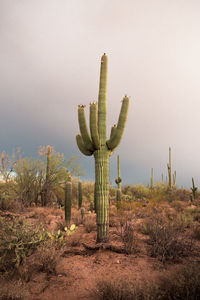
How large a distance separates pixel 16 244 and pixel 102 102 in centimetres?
458

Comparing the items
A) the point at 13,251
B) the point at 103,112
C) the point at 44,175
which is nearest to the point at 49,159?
the point at 44,175

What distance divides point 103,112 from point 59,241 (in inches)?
154

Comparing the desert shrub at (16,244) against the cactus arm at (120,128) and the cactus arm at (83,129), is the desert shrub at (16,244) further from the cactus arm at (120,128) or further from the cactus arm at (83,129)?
the cactus arm at (120,128)

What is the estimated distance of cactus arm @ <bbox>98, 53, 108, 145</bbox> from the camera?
687 centimetres

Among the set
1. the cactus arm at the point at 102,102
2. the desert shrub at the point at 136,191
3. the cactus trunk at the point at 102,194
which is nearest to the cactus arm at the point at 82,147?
the cactus trunk at the point at 102,194

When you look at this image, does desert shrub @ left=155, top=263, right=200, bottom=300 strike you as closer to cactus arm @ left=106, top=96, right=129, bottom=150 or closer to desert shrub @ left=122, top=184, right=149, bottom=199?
cactus arm @ left=106, top=96, right=129, bottom=150

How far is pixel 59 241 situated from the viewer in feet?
18.6

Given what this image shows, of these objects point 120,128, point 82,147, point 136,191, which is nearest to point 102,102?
point 120,128

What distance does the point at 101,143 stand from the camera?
678cm

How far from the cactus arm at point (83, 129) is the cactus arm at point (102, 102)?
0.37 meters

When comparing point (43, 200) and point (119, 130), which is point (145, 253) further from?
point (43, 200)

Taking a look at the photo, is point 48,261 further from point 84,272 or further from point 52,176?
point 52,176

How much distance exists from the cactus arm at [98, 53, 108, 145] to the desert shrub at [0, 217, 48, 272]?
10.4ft

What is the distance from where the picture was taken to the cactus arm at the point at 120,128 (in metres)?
6.80
